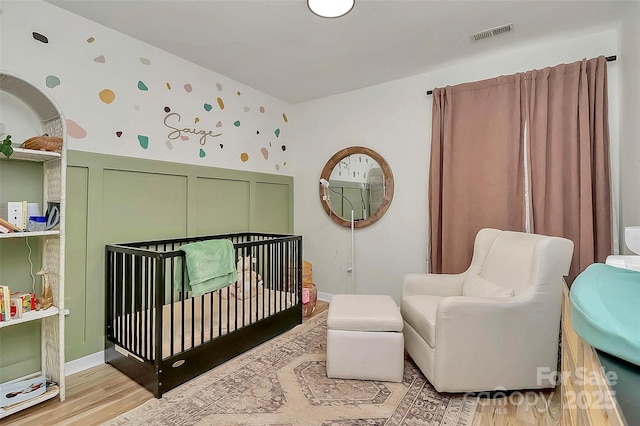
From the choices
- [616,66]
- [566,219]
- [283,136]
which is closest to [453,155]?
[566,219]

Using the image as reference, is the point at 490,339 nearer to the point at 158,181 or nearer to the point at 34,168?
the point at 158,181

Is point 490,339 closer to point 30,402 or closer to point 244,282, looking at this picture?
point 244,282

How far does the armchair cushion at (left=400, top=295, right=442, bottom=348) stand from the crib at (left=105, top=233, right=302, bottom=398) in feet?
3.56

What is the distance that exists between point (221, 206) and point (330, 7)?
78.7 inches

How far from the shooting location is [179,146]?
2752mm

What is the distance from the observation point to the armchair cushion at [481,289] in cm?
194

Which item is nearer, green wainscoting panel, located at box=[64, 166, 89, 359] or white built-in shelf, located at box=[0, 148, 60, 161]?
white built-in shelf, located at box=[0, 148, 60, 161]

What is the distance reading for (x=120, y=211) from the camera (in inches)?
92.7

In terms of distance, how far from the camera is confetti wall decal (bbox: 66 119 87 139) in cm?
210

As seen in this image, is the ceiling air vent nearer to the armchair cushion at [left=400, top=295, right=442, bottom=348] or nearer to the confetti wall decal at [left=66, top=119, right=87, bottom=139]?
the armchair cushion at [left=400, top=295, right=442, bottom=348]

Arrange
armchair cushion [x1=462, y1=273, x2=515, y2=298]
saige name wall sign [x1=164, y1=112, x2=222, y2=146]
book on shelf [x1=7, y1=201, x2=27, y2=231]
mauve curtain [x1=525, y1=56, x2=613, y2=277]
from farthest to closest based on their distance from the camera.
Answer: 1. saige name wall sign [x1=164, y1=112, x2=222, y2=146]
2. mauve curtain [x1=525, y1=56, x2=613, y2=277]
3. armchair cushion [x1=462, y1=273, x2=515, y2=298]
4. book on shelf [x1=7, y1=201, x2=27, y2=231]

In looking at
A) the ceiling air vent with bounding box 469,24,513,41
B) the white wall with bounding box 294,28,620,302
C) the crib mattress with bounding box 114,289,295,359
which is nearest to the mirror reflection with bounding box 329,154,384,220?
the white wall with bounding box 294,28,620,302

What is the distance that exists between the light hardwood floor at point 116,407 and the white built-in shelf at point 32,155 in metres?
1.39

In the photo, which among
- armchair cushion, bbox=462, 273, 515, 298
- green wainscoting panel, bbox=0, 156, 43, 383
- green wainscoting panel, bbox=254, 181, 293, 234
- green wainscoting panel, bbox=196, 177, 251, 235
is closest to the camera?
green wainscoting panel, bbox=0, 156, 43, 383
